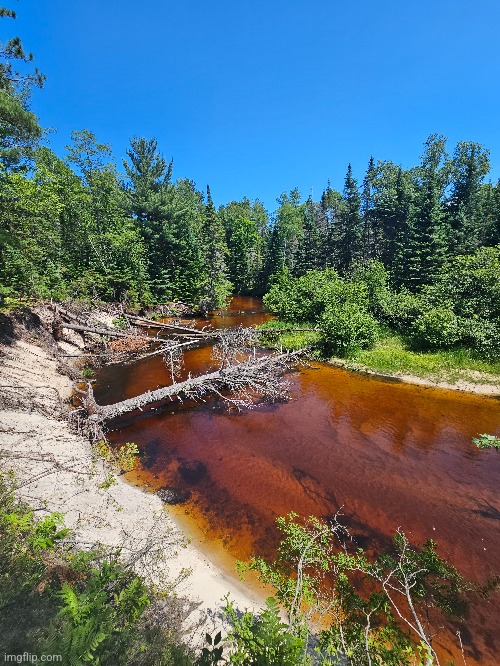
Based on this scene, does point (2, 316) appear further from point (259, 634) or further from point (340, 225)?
point (340, 225)

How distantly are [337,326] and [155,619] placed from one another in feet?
52.4

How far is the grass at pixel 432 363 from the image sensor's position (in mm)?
14461

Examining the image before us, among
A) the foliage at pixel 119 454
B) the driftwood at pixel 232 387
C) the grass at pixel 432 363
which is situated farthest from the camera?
the grass at pixel 432 363

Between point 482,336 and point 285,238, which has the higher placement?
point 285,238

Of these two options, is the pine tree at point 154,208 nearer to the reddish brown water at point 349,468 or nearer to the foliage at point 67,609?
the reddish brown water at point 349,468

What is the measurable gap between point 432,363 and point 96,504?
53.7 ft

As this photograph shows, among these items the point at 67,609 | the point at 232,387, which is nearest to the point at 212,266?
the point at 232,387

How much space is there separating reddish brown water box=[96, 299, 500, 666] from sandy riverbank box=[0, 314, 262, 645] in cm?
78

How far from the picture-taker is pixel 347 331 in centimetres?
1788

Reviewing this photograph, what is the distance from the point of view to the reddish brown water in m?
6.84

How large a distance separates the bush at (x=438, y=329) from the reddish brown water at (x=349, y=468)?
13.3 ft

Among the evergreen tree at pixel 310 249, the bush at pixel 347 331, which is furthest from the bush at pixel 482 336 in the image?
the evergreen tree at pixel 310 249

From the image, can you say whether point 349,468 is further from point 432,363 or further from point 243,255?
point 243,255

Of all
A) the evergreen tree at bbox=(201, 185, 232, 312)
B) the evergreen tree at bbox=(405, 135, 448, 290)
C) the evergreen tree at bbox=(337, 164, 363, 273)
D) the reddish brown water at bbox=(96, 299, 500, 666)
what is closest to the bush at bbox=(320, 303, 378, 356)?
the reddish brown water at bbox=(96, 299, 500, 666)
